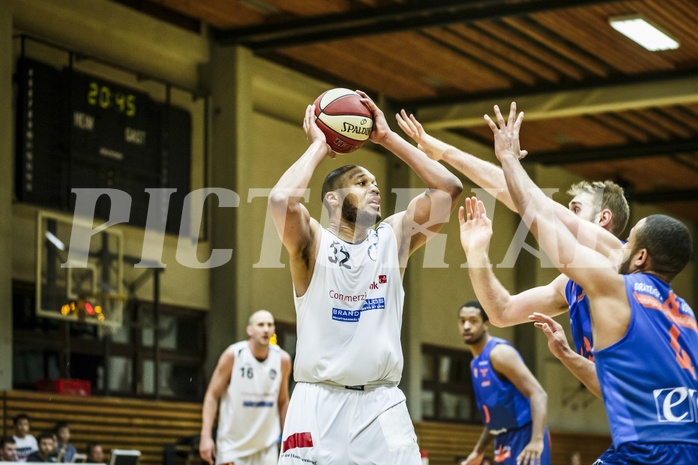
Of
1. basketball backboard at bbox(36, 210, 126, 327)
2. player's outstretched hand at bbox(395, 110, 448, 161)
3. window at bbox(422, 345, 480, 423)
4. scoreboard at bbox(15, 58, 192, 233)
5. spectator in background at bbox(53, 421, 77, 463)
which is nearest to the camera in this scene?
player's outstretched hand at bbox(395, 110, 448, 161)

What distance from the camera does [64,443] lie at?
42.7 feet

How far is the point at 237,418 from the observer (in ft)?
33.9

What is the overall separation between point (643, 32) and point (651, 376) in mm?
13121

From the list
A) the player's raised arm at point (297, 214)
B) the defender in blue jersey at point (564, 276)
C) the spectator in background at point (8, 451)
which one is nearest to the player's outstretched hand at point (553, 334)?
the defender in blue jersey at point (564, 276)

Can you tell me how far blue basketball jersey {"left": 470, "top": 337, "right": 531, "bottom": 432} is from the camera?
28.5 feet

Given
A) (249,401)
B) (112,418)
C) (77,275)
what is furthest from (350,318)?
(112,418)

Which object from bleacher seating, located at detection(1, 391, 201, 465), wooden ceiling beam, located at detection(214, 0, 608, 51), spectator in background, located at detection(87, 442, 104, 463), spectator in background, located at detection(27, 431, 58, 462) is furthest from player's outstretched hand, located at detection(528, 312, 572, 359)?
wooden ceiling beam, located at detection(214, 0, 608, 51)

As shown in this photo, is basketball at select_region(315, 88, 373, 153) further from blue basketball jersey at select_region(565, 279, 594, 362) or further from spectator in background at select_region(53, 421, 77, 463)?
spectator in background at select_region(53, 421, 77, 463)

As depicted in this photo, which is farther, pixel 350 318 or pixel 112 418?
pixel 112 418

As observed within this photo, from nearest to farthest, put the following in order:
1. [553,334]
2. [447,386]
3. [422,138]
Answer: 1. [553,334]
2. [422,138]
3. [447,386]

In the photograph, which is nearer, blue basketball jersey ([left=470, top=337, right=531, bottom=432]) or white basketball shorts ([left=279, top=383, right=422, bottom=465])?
white basketball shorts ([left=279, top=383, right=422, bottom=465])

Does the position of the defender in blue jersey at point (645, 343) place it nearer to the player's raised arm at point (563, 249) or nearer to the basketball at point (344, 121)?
the player's raised arm at point (563, 249)

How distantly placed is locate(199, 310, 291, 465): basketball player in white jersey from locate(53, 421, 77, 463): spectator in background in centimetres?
294

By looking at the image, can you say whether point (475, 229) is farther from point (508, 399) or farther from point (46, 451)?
point (46, 451)
